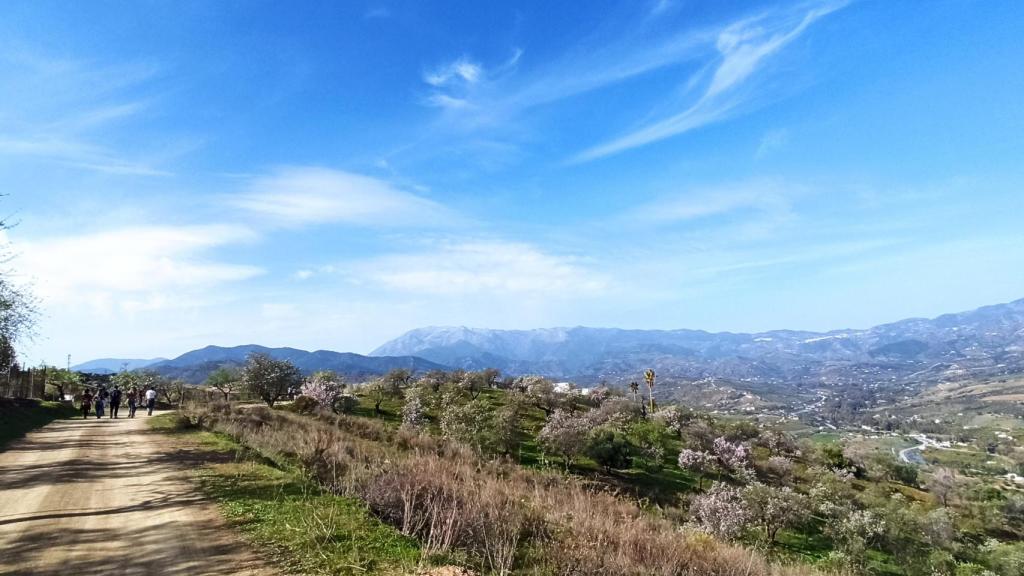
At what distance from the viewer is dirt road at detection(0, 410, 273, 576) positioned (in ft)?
26.6

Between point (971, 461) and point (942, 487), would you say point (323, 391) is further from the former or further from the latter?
point (971, 461)

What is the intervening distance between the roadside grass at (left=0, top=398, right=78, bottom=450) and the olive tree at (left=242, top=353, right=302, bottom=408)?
470 inches

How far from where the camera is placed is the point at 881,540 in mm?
25891

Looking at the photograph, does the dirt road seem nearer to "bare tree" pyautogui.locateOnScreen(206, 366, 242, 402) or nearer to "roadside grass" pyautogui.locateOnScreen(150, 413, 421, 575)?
"roadside grass" pyautogui.locateOnScreen(150, 413, 421, 575)

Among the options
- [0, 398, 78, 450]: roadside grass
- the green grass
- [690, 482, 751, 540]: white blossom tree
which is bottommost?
the green grass

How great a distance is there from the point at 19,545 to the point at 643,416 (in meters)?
55.3

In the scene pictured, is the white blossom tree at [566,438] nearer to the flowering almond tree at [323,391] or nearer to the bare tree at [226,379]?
the flowering almond tree at [323,391]

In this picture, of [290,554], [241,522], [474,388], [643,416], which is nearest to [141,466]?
[241,522]

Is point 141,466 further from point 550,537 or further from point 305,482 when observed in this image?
point 550,537

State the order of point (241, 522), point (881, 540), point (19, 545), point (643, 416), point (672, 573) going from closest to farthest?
point (672, 573)
point (19, 545)
point (241, 522)
point (881, 540)
point (643, 416)

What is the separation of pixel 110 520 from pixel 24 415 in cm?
3006

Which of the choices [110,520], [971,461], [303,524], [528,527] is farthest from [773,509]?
[971,461]


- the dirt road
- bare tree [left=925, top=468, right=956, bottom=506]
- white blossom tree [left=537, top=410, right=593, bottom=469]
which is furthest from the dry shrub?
bare tree [left=925, top=468, right=956, bottom=506]

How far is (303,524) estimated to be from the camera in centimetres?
972
